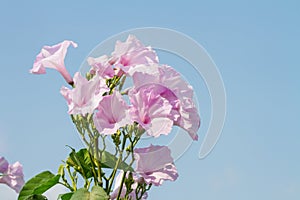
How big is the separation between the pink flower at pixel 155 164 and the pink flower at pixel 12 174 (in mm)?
880

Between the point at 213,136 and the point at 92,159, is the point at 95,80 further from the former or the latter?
the point at 213,136

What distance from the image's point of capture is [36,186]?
1494mm

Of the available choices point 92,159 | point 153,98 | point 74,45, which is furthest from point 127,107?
point 74,45

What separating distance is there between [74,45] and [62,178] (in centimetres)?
35

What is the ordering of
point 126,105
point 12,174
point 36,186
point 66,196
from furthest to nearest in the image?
point 12,174 → point 36,186 → point 66,196 → point 126,105

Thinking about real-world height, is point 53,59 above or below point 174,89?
above

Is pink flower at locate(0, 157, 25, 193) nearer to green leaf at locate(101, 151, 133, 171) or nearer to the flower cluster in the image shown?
the flower cluster

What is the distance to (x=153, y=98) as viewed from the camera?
1234mm

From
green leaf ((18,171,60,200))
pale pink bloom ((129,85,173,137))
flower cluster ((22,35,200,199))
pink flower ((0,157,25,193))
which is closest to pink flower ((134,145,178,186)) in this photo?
flower cluster ((22,35,200,199))

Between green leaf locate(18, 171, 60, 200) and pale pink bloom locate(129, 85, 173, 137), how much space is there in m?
0.36

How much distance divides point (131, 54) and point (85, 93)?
0.54 ft

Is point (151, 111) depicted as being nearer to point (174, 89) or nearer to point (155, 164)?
point (174, 89)

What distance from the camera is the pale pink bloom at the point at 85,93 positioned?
1234 millimetres

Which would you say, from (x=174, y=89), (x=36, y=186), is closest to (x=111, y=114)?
(x=174, y=89)
